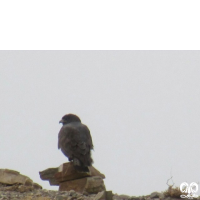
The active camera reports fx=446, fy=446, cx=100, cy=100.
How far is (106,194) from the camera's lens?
773 centimetres

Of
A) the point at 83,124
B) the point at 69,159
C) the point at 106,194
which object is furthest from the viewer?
the point at 83,124

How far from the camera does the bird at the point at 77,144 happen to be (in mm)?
9969

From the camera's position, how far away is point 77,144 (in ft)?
33.5

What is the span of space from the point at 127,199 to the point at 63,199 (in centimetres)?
138

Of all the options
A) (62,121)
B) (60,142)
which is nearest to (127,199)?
(60,142)

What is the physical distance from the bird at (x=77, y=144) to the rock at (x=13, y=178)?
1224 millimetres

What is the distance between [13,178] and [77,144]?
1711 mm

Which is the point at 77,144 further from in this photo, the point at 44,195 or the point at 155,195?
the point at 155,195

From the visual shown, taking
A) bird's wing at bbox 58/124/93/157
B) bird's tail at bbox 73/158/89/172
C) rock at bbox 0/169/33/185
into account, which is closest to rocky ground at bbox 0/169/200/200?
rock at bbox 0/169/33/185

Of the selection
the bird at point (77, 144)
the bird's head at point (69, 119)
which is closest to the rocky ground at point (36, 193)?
the bird at point (77, 144)

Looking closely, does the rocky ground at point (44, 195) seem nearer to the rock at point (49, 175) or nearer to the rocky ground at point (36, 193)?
the rocky ground at point (36, 193)

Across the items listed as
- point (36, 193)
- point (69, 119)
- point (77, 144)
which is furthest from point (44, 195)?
point (69, 119)

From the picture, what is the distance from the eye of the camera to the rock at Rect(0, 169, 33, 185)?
30.1 ft

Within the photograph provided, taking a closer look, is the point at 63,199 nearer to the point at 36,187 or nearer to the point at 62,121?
the point at 36,187
